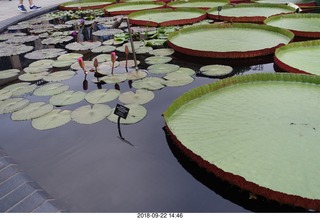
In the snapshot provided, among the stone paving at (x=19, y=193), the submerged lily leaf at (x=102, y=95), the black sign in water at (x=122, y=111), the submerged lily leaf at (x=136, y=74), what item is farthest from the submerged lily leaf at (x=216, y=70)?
the stone paving at (x=19, y=193)

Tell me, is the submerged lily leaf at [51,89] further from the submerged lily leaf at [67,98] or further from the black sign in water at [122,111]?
the black sign in water at [122,111]

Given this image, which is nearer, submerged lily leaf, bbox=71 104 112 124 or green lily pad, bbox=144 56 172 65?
submerged lily leaf, bbox=71 104 112 124

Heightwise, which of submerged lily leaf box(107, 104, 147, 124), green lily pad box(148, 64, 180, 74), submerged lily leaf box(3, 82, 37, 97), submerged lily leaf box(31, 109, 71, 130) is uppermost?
submerged lily leaf box(3, 82, 37, 97)

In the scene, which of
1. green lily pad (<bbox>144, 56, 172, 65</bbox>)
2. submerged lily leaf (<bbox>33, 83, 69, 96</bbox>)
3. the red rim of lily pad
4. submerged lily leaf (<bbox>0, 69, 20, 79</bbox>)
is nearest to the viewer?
submerged lily leaf (<bbox>33, 83, 69, 96</bbox>)

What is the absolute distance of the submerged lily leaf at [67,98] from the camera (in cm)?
272

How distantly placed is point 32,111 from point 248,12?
15.4ft

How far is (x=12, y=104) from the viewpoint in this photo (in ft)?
9.09

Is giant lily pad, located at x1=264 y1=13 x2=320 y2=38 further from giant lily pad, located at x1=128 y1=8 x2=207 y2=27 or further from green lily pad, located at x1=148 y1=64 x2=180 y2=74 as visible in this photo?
green lily pad, located at x1=148 y1=64 x2=180 y2=74

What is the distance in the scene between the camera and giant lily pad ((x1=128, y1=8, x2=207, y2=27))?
5371mm

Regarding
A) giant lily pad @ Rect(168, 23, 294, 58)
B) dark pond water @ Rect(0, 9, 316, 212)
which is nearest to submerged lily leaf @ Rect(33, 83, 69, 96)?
dark pond water @ Rect(0, 9, 316, 212)

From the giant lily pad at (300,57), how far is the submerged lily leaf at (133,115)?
148cm

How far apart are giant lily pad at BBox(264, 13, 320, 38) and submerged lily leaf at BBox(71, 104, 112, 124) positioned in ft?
10.1

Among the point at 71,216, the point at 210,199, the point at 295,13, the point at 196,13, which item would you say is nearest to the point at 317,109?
the point at 210,199

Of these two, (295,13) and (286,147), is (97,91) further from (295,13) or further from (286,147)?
(295,13)
